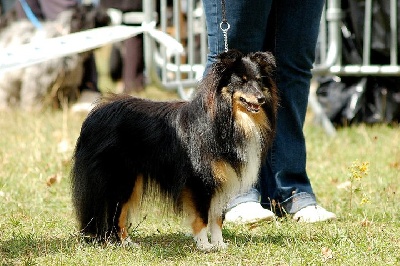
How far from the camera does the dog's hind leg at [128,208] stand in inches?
151

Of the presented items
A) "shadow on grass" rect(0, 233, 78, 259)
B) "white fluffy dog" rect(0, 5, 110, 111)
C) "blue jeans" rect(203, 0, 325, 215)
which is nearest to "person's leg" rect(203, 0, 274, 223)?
"blue jeans" rect(203, 0, 325, 215)

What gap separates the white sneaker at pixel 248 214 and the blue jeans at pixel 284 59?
6 centimetres

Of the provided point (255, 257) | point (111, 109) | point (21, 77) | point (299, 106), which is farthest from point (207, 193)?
point (21, 77)

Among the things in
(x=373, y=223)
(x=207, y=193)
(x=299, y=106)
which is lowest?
(x=373, y=223)

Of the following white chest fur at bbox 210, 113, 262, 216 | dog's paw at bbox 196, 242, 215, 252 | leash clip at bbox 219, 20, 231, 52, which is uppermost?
leash clip at bbox 219, 20, 231, 52

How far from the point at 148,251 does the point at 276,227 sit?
0.86 meters

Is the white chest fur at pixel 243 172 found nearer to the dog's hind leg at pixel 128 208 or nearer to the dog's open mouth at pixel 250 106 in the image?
the dog's open mouth at pixel 250 106

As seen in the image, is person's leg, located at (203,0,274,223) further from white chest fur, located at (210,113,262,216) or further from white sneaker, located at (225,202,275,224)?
white sneaker, located at (225,202,275,224)

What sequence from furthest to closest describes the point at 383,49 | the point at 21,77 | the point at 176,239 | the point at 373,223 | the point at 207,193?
the point at 21,77, the point at 383,49, the point at 373,223, the point at 176,239, the point at 207,193

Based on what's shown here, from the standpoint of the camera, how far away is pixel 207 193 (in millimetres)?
3658

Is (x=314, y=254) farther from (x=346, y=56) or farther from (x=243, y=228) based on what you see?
(x=346, y=56)

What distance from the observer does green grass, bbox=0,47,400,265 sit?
3.66 metres

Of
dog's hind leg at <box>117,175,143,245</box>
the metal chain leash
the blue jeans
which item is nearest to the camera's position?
dog's hind leg at <box>117,175,143,245</box>

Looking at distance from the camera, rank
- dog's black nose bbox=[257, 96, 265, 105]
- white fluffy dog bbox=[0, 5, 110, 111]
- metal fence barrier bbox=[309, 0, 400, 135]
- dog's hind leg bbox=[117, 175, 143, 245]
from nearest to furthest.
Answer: dog's black nose bbox=[257, 96, 265, 105]
dog's hind leg bbox=[117, 175, 143, 245]
metal fence barrier bbox=[309, 0, 400, 135]
white fluffy dog bbox=[0, 5, 110, 111]
